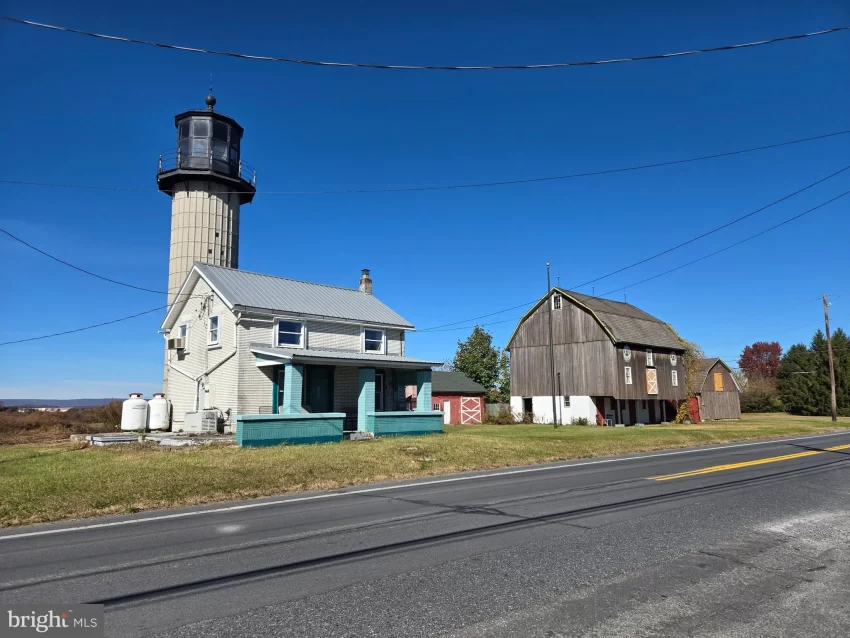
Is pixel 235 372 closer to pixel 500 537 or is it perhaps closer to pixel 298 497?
pixel 298 497

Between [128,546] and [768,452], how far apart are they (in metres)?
18.5

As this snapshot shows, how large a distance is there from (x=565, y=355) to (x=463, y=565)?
38167 mm

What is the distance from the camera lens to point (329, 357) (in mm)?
22656

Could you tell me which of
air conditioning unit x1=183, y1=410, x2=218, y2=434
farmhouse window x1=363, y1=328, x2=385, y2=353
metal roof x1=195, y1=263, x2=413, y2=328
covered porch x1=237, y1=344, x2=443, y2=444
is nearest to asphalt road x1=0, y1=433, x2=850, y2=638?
covered porch x1=237, y1=344, x2=443, y2=444

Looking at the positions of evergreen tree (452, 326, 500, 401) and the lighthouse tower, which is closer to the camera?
the lighthouse tower

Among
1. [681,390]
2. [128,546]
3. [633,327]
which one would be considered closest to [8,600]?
[128,546]

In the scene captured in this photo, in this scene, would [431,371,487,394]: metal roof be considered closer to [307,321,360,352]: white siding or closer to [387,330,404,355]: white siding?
[387,330,404,355]: white siding

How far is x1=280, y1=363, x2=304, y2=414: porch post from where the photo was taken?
21297mm

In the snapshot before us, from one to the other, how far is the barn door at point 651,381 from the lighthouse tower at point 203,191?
2904cm

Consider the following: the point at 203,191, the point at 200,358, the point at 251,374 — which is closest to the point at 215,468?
the point at 251,374

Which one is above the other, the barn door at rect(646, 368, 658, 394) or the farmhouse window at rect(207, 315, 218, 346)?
the farmhouse window at rect(207, 315, 218, 346)

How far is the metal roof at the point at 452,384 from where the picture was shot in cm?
4272

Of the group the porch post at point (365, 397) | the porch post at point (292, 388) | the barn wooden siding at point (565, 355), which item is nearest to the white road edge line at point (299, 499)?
the porch post at point (365, 397)

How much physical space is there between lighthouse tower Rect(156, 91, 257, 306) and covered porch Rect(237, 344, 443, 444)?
12728 mm
